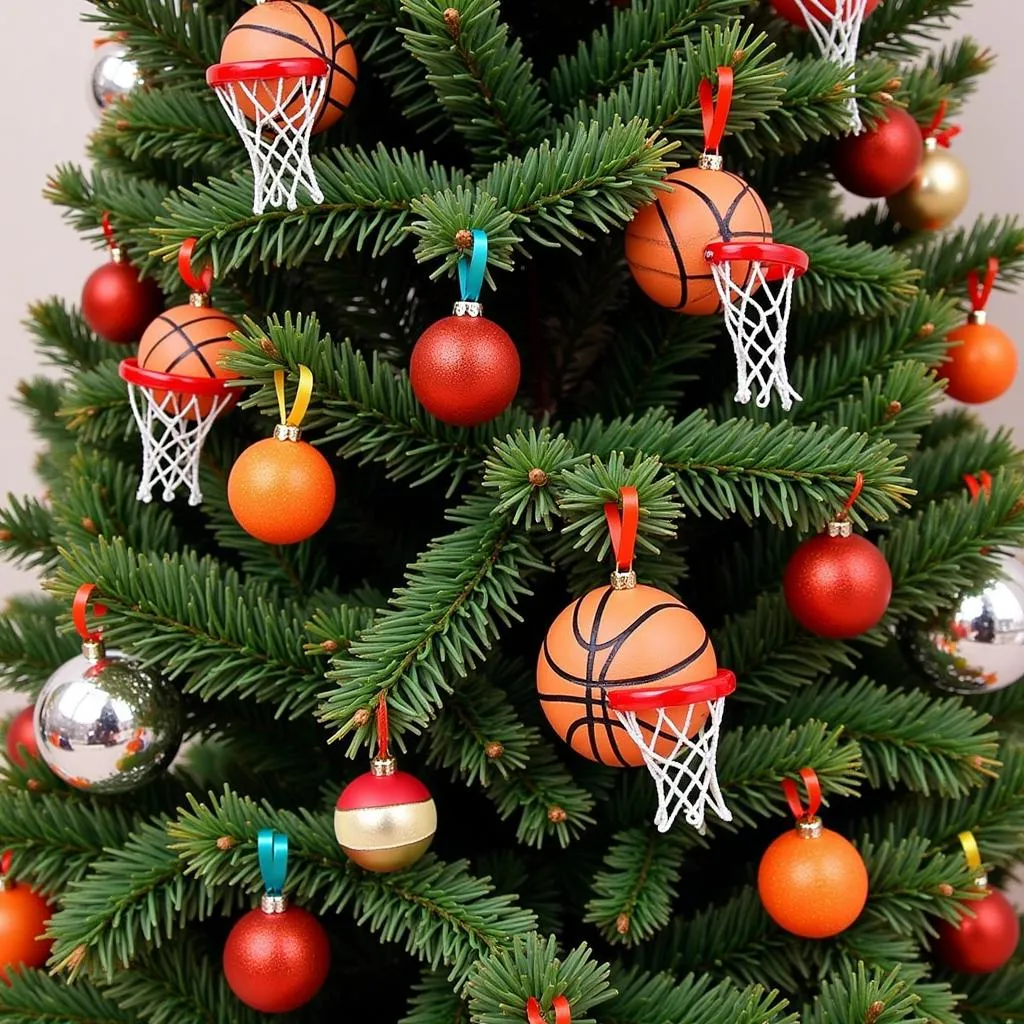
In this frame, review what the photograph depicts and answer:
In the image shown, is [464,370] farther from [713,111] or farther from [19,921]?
[19,921]

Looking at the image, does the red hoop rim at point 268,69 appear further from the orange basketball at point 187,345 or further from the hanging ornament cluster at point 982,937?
the hanging ornament cluster at point 982,937

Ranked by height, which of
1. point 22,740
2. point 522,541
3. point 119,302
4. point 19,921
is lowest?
point 19,921

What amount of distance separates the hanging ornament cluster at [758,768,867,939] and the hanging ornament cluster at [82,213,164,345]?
1.63ft

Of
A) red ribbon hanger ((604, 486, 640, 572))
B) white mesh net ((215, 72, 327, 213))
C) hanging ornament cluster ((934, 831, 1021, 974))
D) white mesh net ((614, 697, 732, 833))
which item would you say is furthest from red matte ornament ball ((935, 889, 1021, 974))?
white mesh net ((215, 72, 327, 213))

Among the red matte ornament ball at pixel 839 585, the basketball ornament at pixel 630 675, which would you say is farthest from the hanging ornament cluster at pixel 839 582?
the basketball ornament at pixel 630 675

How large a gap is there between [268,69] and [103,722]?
0.36 meters

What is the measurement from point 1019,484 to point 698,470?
23 cm

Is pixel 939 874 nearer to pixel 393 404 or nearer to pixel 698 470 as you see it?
pixel 698 470

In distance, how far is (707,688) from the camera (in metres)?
0.48

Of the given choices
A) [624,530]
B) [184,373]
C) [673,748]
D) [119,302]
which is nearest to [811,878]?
[673,748]

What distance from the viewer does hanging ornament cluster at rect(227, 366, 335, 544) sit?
534mm

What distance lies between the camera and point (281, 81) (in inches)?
21.2

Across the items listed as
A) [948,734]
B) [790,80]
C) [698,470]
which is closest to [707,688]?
[698,470]

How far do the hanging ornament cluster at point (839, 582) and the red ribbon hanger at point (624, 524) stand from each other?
132 mm
